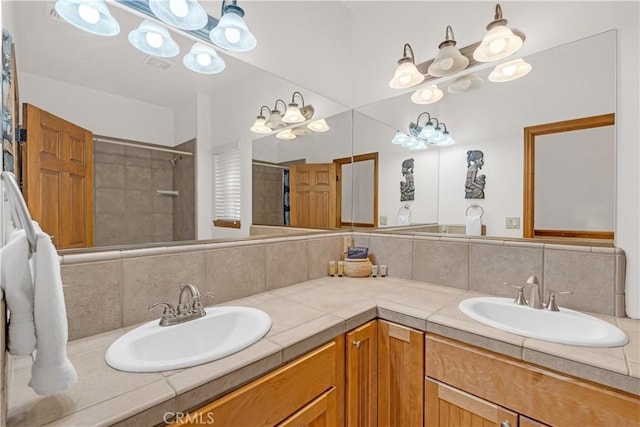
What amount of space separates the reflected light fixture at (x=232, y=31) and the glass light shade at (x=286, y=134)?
1.64 ft

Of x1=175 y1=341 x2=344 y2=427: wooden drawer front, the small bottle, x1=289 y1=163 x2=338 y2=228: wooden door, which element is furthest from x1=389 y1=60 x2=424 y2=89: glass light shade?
x1=175 y1=341 x2=344 y2=427: wooden drawer front

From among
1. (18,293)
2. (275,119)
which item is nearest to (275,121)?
(275,119)

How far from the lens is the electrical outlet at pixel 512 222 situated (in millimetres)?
1474

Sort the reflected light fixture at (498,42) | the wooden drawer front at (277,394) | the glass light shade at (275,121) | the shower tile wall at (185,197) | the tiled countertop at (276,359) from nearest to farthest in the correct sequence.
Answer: the tiled countertop at (276,359) < the wooden drawer front at (277,394) < the shower tile wall at (185,197) < the reflected light fixture at (498,42) < the glass light shade at (275,121)

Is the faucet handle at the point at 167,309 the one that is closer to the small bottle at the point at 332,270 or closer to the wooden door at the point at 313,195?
the wooden door at the point at 313,195

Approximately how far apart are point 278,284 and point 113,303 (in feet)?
2.43

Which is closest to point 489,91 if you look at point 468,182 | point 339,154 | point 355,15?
point 468,182

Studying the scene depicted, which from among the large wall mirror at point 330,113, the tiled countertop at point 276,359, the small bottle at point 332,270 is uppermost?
the large wall mirror at point 330,113

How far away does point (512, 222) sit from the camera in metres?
1.49

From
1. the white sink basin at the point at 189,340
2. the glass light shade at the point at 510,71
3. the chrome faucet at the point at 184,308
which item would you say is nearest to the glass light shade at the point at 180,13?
the chrome faucet at the point at 184,308

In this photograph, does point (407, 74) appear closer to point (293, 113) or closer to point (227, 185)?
point (293, 113)

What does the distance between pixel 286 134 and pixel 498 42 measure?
121 centimetres

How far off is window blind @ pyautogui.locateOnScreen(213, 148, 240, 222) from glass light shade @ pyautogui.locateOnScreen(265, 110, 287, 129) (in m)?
0.29

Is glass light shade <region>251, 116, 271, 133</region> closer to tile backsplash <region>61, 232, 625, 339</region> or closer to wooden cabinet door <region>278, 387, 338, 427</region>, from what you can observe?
tile backsplash <region>61, 232, 625, 339</region>
